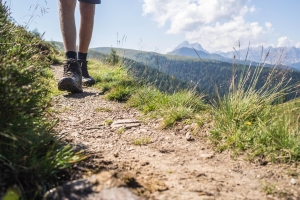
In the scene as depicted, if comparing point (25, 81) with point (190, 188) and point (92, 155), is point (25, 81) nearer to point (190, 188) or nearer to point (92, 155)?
point (92, 155)

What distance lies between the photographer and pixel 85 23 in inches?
201

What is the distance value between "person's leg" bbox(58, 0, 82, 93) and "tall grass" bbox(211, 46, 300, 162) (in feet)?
8.37

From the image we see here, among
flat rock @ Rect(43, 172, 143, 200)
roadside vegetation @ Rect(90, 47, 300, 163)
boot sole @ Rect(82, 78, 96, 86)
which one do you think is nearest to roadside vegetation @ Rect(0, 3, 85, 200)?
Answer: flat rock @ Rect(43, 172, 143, 200)

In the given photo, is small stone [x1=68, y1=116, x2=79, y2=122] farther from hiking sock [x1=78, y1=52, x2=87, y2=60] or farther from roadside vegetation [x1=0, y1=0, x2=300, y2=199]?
hiking sock [x1=78, y1=52, x2=87, y2=60]

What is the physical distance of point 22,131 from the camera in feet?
6.29

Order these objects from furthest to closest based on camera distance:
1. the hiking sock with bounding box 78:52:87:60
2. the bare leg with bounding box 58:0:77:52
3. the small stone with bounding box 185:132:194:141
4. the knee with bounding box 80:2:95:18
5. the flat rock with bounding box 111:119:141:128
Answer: the hiking sock with bounding box 78:52:87:60 → the knee with bounding box 80:2:95:18 → the bare leg with bounding box 58:0:77:52 → the flat rock with bounding box 111:119:141:128 → the small stone with bounding box 185:132:194:141

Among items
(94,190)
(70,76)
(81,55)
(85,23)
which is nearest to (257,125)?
(94,190)

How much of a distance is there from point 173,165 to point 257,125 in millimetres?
1141

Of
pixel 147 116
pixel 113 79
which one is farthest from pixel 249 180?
pixel 113 79

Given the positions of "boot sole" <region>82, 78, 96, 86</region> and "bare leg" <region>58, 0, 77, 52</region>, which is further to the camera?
"boot sole" <region>82, 78, 96, 86</region>

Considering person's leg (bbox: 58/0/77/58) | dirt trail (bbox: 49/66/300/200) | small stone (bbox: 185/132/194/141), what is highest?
person's leg (bbox: 58/0/77/58)

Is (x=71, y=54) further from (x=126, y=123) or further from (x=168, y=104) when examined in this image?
(x=168, y=104)

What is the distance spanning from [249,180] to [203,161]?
49 cm

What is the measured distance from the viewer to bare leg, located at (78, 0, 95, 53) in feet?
16.3
